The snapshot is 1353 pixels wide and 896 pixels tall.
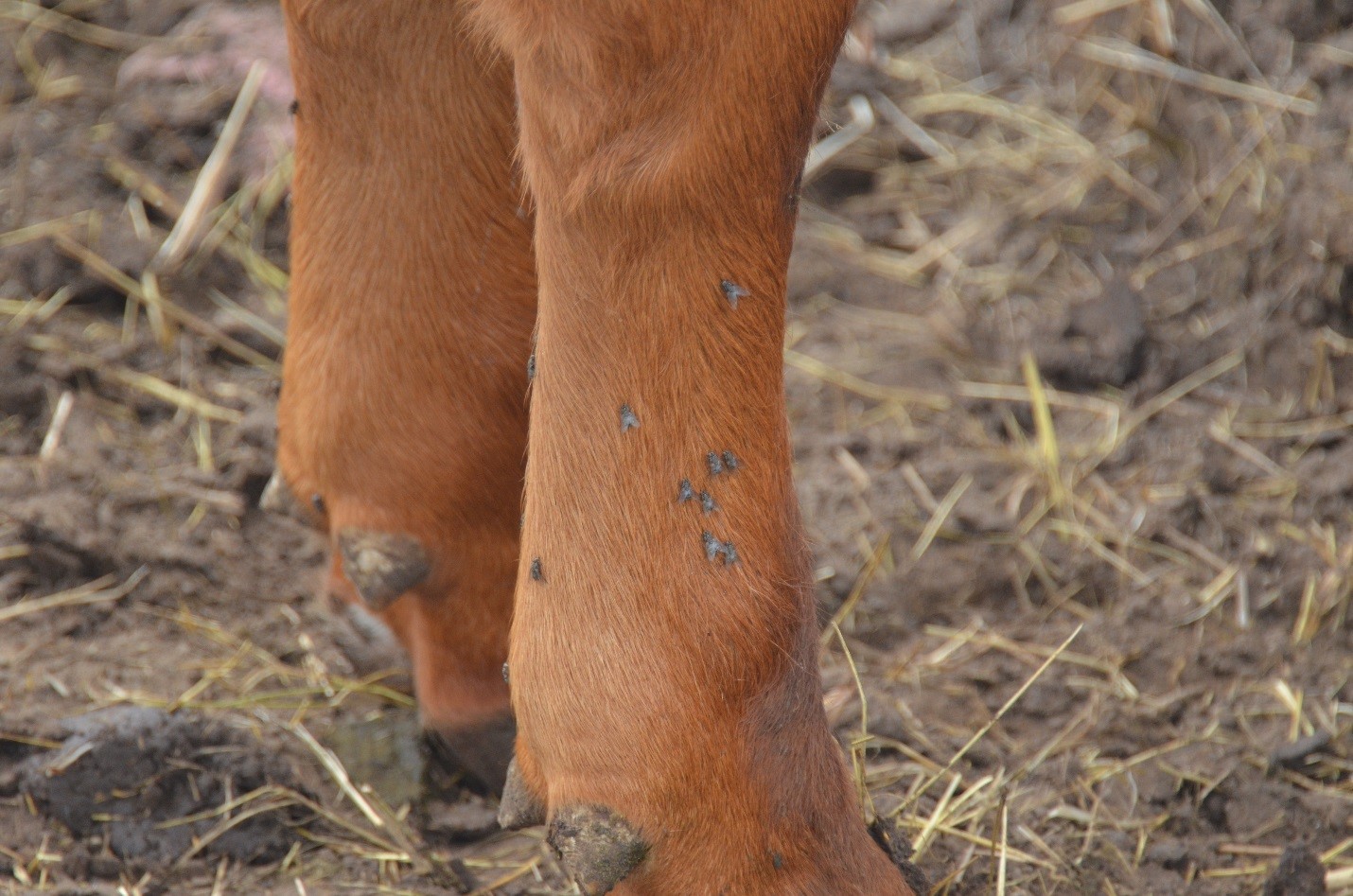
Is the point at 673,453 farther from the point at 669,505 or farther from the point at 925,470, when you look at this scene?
the point at 925,470

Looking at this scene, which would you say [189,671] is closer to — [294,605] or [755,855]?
[294,605]

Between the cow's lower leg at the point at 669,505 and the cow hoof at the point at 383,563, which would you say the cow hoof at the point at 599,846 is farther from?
the cow hoof at the point at 383,563

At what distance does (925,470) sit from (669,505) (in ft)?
5.40

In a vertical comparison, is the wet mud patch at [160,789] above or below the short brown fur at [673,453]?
below

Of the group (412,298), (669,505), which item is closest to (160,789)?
(412,298)

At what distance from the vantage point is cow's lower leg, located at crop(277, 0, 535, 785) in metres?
2.12

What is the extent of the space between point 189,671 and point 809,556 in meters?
1.34

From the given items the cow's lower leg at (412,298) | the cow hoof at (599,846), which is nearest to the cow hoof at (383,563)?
the cow's lower leg at (412,298)

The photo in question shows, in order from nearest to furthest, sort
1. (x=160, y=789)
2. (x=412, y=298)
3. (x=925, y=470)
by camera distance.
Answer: (x=412, y=298) < (x=160, y=789) < (x=925, y=470)

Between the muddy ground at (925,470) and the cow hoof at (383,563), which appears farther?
the muddy ground at (925,470)

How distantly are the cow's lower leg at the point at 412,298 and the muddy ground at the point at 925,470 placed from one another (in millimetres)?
449

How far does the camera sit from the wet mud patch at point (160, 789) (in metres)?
2.30

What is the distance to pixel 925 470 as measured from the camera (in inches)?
130

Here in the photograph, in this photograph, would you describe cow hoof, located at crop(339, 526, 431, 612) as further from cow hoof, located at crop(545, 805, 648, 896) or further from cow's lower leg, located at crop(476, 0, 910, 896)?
cow hoof, located at crop(545, 805, 648, 896)
